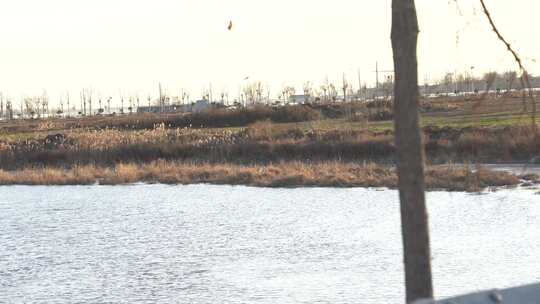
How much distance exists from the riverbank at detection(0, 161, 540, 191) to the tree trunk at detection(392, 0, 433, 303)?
16.3 metres

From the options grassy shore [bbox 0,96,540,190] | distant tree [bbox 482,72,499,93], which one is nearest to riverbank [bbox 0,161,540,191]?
grassy shore [bbox 0,96,540,190]

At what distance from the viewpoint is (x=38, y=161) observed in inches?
1432

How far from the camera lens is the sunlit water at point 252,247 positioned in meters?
10.7

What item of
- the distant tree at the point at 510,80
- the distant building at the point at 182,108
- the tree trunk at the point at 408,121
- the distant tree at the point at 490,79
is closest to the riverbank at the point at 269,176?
the distant tree at the point at 510,80

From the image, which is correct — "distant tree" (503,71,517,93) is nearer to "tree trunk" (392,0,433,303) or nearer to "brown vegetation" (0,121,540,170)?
"tree trunk" (392,0,433,303)

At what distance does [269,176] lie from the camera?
25922 millimetres

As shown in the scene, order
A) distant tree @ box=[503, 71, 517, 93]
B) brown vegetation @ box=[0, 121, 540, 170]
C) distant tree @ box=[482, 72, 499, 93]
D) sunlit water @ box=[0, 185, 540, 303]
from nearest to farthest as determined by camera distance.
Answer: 1. distant tree @ box=[482, 72, 499, 93]
2. distant tree @ box=[503, 71, 517, 93]
3. sunlit water @ box=[0, 185, 540, 303]
4. brown vegetation @ box=[0, 121, 540, 170]

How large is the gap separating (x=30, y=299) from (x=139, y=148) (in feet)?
84.1

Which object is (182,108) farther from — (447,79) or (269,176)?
(269,176)

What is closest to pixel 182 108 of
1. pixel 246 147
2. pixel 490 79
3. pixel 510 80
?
pixel 246 147

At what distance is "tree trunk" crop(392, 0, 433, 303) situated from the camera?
5832mm

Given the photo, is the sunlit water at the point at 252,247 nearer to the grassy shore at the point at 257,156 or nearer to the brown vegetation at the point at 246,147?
the grassy shore at the point at 257,156

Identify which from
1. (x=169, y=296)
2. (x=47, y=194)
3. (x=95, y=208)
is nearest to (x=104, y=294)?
(x=169, y=296)

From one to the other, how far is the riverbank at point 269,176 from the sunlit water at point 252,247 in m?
1.72
